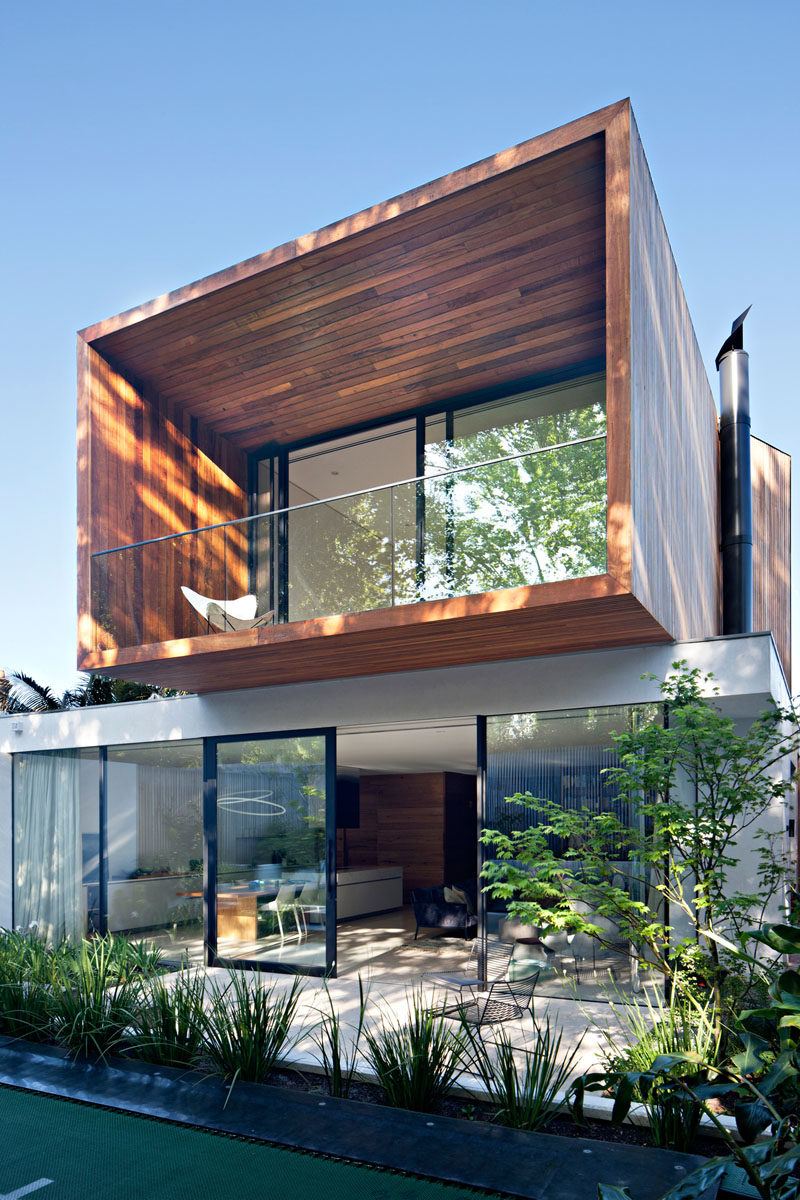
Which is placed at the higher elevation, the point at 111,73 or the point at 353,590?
the point at 111,73

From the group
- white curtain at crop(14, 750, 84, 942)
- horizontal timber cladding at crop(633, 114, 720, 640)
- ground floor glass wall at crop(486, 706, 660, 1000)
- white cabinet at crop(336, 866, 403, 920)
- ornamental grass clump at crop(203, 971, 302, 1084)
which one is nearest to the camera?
ornamental grass clump at crop(203, 971, 302, 1084)

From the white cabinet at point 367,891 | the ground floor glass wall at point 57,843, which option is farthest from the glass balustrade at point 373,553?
the white cabinet at point 367,891

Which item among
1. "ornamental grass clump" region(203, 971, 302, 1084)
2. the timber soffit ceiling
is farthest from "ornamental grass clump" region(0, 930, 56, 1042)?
the timber soffit ceiling

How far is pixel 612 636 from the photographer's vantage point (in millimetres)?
7164

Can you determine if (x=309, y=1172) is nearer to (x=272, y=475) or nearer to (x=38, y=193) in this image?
(x=272, y=475)

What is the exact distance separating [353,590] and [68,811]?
5.28 m

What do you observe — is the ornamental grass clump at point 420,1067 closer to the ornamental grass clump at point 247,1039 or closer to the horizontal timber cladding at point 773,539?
the ornamental grass clump at point 247,1039

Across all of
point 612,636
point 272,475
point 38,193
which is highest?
point 38,193

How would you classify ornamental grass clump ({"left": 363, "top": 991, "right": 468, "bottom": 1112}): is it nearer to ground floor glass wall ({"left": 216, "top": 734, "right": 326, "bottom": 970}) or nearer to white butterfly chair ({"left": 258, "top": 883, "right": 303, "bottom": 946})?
ground floor glass wall ({"left": 216, "top": 734, "right": 326, "bottom": 970})

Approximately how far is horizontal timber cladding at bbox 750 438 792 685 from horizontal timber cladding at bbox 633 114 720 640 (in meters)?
4.13

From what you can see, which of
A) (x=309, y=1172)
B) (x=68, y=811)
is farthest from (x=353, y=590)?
(x=68, y=811)

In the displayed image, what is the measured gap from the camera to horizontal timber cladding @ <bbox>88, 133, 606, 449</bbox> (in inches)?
273

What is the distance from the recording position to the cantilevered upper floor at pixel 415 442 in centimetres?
655

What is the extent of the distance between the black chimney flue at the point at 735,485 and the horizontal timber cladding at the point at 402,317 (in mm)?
4373
